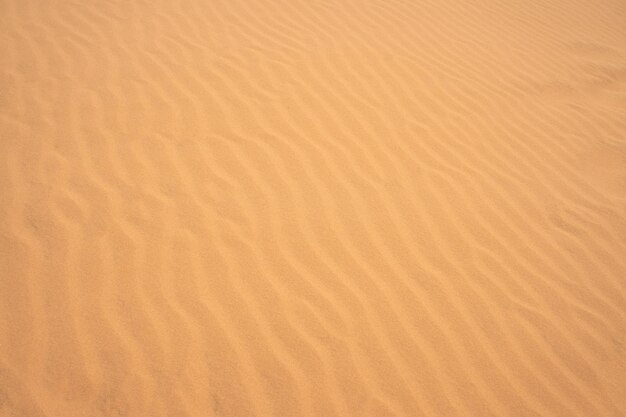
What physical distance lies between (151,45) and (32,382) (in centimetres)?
319

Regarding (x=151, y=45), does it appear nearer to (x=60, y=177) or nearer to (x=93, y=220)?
(x=60, y=177)

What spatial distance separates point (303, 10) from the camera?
17.2 ft

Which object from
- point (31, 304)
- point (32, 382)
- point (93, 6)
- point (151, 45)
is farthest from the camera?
point (93, 6)

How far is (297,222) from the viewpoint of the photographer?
3064 millimetres

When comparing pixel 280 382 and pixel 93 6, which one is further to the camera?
pixel 93 6

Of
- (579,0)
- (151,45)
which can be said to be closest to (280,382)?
(151,45)

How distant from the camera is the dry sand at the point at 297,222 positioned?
7.89 ft

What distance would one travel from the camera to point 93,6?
191 inches

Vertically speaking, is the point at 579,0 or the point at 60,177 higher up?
the point at 579,0

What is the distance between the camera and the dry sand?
240 cm

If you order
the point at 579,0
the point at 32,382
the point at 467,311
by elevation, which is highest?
the point at 579,0

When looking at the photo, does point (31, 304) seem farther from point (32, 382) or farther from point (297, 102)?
point (297, 102)

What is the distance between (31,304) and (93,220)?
605 millimetres

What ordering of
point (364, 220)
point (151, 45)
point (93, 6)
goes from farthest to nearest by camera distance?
point (93, 6), point (151, 45), point (364, 220)
